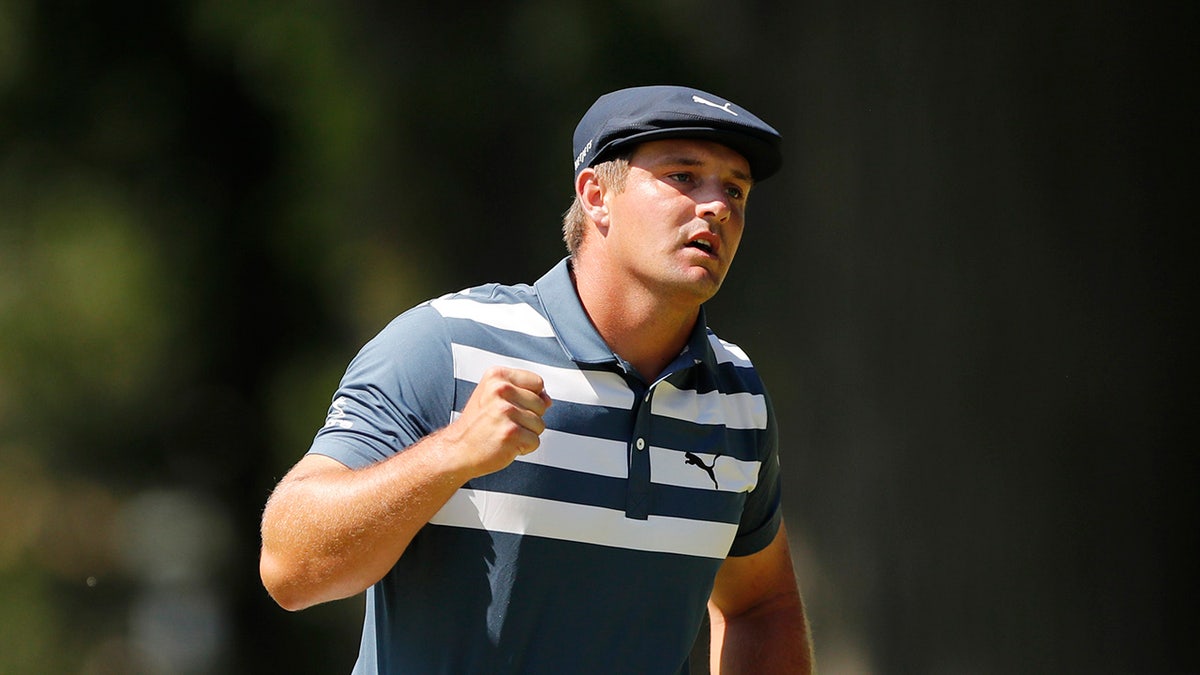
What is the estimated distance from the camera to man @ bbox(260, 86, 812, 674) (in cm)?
157

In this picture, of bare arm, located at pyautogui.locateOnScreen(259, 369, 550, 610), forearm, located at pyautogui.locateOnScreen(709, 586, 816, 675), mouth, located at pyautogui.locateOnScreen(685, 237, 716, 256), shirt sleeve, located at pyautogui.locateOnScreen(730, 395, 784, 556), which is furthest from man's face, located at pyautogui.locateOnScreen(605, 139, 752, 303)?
forearm, located at pyautogui.locateOnScreen(709, 586, 816, 675)

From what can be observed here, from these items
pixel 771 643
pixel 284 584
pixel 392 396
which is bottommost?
pixel 771 643

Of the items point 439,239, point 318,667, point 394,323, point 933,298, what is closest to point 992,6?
point 933,298

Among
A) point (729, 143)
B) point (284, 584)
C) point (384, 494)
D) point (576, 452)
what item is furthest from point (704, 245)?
point (284, 584)

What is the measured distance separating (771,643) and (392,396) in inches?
33.2

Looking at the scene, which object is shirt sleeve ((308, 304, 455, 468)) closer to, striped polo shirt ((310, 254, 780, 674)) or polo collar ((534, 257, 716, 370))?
striped polo shirt ((310, 254, 780, 674))

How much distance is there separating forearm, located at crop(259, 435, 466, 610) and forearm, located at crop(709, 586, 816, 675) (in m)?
0.82

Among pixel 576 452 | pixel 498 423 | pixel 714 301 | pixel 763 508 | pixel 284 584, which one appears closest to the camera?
pixel 498 423

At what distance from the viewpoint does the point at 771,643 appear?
2.18 meters

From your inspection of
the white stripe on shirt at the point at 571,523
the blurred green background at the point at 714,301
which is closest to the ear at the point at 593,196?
the white stripe on shirt at the point at 571,523

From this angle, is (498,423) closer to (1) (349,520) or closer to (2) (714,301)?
(1) (349,520)

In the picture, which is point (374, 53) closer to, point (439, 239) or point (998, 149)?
point (439, 239)

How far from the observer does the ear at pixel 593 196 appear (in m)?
2.02

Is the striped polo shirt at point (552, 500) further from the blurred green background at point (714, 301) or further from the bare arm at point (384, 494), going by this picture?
the blurred green background at point (714, 301)
